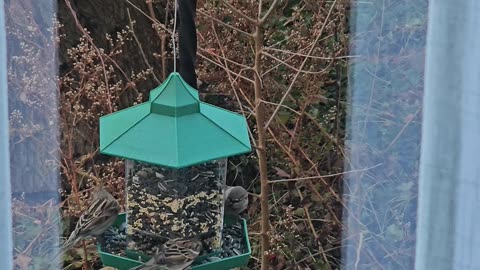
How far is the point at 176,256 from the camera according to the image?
35.3 inches

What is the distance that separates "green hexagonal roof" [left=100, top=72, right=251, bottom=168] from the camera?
33.4 inches

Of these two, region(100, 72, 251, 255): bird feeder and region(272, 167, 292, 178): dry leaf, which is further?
region(272, 167, 292, 178): dry leaf

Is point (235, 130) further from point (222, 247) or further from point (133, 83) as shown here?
point (133, 83)

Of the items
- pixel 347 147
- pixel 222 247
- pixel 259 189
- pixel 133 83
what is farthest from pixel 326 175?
pixel 222 247

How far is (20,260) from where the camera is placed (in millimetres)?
1165

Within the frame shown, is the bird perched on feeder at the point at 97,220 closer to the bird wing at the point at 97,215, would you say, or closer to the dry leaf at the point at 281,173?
the bird wing at the point at 97,215

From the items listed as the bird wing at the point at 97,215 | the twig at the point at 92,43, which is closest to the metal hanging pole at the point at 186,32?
the bird wing at the point at 97,215

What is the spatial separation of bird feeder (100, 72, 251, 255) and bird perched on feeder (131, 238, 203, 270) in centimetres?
5

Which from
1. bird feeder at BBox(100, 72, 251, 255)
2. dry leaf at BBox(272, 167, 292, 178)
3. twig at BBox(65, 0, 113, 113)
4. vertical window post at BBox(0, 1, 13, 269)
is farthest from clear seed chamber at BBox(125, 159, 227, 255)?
dry leaf at BBox(272, 167, 292, 178)

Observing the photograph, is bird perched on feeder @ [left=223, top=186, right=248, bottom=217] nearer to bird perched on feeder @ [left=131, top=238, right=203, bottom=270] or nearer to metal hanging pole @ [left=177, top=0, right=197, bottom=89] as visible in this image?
bird perched on feeder @ [left=131, top=238, right=203, bottom=270]

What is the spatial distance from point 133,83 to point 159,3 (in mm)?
207

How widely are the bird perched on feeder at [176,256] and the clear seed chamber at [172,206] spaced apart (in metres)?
0.04

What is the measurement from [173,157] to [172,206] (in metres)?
0.17

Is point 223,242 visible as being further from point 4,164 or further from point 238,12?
point 238,12
